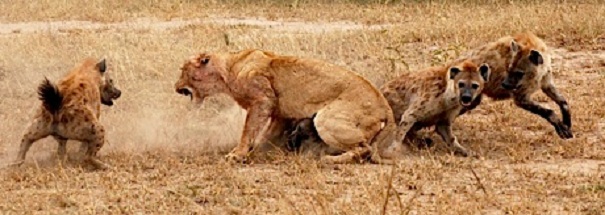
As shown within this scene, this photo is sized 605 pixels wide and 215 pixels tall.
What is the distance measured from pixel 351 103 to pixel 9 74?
473 cm

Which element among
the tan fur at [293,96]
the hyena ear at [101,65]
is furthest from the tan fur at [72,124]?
the tan fur at [293,96]

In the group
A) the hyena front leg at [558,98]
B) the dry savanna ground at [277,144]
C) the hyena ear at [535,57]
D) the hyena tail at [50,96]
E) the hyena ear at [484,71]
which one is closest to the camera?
the dry savanna ground at [277,144]

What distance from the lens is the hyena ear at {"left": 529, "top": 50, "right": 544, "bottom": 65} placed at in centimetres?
964

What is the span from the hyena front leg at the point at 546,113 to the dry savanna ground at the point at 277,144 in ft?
0.36

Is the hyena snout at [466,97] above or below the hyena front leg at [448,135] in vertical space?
above

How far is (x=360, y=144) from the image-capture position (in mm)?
8703

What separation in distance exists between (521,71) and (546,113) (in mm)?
426

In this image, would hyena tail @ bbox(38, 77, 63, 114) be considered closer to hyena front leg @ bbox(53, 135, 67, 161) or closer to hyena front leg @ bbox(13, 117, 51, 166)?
hyena front leg @ bbox(13, 117, 51, 166)

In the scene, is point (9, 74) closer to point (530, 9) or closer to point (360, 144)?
point (360, 144)

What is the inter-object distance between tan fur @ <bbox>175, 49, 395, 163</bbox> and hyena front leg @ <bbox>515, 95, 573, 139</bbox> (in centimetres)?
151

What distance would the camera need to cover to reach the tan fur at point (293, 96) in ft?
28.6

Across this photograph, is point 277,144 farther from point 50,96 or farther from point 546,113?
point 546,113

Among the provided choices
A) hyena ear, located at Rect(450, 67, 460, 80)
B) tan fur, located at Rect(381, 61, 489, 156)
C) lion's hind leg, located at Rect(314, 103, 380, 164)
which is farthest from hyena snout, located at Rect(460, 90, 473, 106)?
lion's hind leg, located at Rect(314, 103, 380, 164)

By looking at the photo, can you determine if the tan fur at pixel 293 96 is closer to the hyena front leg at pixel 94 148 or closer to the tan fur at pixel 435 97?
the tan fur at pixel 435 97
